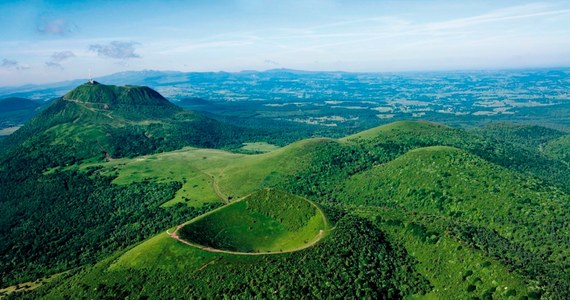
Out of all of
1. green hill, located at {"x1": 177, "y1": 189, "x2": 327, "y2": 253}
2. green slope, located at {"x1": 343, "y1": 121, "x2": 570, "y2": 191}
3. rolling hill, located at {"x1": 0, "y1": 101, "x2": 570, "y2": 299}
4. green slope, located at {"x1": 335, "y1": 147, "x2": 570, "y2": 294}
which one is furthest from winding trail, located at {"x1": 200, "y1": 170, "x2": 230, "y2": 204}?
green slope, located at {"x1": 343, "y1": 121, "x2": 570, "y2": 191}

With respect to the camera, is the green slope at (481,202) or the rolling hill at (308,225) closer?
the rolling hill at (308,225)

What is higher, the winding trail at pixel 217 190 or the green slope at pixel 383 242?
the green slope at pixel 383 242

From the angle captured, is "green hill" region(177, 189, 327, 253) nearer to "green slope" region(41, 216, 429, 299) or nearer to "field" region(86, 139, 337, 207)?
"green slope" region(41, 216, 429, 299)

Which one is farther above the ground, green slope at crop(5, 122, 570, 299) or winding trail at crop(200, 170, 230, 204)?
green slope at crop(5, 122, 570, 299)

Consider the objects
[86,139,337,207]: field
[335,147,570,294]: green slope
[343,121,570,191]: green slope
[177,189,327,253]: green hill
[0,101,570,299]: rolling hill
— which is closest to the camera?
[0,101,570,299]: rolling hill

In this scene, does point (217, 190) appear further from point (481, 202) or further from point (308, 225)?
point (481, 202)

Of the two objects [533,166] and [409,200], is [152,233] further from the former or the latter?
[533,166]

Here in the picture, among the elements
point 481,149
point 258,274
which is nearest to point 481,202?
point 258,274

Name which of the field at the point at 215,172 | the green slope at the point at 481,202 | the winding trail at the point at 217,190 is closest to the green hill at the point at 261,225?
the green slope at the point at 481,202

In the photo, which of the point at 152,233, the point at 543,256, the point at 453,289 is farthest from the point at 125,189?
the point at 543,256

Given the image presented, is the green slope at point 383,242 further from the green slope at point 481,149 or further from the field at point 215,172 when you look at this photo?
the green slope at point 481,149

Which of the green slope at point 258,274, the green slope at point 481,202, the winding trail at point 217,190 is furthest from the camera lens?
the winding trail at point 217,190
